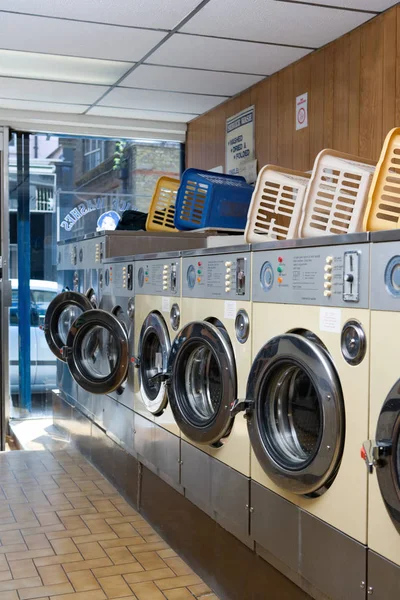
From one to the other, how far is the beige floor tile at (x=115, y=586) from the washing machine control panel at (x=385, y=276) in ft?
5.94

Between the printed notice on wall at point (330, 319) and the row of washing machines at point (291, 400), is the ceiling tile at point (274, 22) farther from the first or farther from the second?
the printed notice on wall at point (330, 319)

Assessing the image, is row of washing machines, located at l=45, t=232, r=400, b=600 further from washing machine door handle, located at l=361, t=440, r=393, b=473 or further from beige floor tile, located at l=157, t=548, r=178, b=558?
beige floor tile, located at l=157, t=548, r=178, b=558

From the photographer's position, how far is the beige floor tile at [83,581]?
10.5 feet

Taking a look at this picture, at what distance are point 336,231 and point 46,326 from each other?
3204 mm

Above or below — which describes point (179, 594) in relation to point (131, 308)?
below

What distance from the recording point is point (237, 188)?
499 cm

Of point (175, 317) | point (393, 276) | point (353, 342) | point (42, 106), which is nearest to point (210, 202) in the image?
point (175, 317)

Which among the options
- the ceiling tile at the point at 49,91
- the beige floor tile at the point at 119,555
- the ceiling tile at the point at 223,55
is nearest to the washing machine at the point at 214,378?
the beige floor tile at the point at 119,555

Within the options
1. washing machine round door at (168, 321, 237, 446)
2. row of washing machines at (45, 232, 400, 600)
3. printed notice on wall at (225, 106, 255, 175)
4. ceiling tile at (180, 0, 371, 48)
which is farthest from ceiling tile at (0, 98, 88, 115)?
washing machine round door at (168, 321, 237, 446)

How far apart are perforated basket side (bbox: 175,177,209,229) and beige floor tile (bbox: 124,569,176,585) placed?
2376mm

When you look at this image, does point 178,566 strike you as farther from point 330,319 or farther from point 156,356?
point 330,319

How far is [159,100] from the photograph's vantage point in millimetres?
5797

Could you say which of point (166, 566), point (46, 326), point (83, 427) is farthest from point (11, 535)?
point (46, 326)

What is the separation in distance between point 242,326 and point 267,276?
0.90 ft
